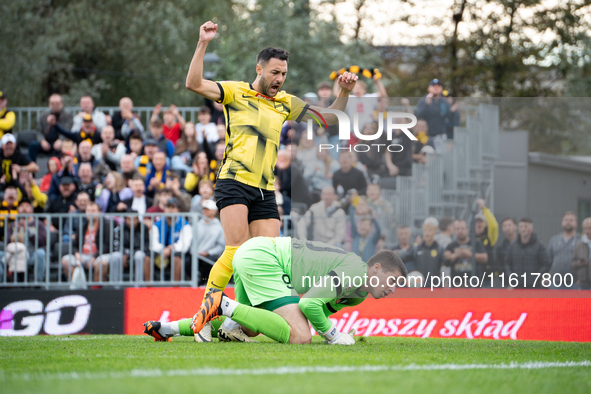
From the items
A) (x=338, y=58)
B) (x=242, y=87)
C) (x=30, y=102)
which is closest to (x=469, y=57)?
(x=338, y=58)

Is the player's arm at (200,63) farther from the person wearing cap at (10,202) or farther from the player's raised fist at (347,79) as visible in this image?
the person wearing cap at (10,202)

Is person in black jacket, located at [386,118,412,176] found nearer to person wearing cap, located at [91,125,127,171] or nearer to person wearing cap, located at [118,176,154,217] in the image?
person wearing cap, located at [118,176,154,217]

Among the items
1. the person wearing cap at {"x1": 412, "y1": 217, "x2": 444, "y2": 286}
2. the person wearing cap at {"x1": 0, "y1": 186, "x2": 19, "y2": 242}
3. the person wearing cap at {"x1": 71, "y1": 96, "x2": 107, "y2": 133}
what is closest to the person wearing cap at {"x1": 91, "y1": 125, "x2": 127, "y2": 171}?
the person wearing cap at {"x1": 71, "y1": 96, "x2": 107, "y2": 133}

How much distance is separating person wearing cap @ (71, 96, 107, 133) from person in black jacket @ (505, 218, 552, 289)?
7358 mm

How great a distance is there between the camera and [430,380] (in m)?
3.45

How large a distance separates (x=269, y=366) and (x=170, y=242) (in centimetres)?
540

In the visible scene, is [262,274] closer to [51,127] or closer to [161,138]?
[161,138]

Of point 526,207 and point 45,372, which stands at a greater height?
point 526,207

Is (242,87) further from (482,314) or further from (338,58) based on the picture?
(338,58)

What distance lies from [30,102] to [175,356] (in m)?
17.6

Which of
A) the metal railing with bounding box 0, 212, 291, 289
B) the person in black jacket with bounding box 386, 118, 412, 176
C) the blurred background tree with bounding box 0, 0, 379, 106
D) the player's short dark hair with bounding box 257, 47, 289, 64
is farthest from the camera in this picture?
the blurred background tree with bounding box 0, 0, 379, 106

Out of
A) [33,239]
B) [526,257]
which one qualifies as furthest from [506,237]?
[33,239]

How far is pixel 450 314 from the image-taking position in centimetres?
817

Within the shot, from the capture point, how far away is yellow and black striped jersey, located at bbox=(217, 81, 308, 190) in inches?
225
